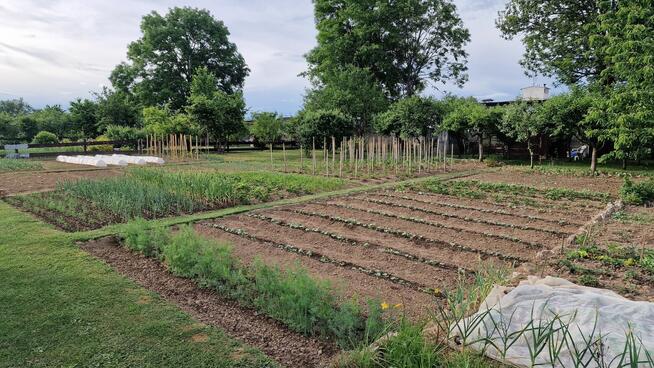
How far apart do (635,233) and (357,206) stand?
4661mm

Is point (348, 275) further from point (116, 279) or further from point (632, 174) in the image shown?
point (632, 174)

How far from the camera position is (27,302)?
154 inches

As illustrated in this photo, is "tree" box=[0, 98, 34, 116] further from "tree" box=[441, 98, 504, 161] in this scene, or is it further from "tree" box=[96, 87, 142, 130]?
"tree" box=[441, 98, 504, 161]

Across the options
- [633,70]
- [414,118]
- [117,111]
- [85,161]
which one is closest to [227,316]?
[633,70]

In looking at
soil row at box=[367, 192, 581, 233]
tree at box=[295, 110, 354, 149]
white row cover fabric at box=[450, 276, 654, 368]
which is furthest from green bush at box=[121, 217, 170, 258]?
tree at box=[295, 110, 354, 149]

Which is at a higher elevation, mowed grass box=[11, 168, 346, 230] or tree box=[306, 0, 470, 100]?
tree box=[306, 0, 470, 100]

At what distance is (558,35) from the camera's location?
19.6 m

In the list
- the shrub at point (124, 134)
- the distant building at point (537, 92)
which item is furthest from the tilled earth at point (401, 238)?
the shrub at point (124, 134)

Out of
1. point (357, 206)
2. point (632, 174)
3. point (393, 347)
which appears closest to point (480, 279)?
point (393, 347)

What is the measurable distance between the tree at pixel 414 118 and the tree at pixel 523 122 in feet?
13.8

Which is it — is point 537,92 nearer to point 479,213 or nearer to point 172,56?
point 479,213

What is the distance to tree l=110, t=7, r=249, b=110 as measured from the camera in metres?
35.4

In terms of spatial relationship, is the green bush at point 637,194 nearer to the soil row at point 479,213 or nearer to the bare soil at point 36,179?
the soil row at point 479,213

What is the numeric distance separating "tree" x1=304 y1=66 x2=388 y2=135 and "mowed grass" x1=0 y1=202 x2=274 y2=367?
1979 cm
